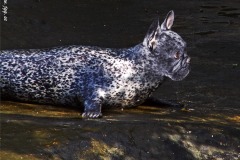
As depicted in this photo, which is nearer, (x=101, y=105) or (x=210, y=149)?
(x=210, y=149)

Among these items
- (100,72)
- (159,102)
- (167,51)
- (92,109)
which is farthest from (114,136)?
(159,102)

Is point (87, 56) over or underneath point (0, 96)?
over

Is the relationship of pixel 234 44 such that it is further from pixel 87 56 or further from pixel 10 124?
pixel 10 124

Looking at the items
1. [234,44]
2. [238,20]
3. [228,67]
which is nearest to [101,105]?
[228,67]

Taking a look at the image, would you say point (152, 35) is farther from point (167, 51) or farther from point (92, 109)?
point (92, 109)

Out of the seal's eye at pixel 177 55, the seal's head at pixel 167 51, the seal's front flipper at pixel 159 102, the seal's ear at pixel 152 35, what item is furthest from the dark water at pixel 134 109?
the seal's ear at pixel 152 35

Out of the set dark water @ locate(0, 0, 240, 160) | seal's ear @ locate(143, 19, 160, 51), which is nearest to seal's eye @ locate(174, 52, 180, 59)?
seal's ear @ locate(143, 19, 160, 51)
